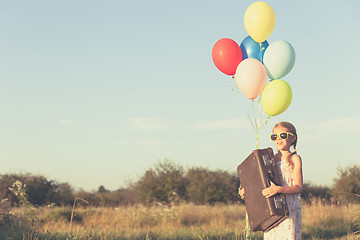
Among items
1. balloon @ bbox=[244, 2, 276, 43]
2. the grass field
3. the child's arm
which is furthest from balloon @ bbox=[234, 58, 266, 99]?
the grass field

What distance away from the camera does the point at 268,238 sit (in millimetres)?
4641

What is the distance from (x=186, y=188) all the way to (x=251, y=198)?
60.3 feet

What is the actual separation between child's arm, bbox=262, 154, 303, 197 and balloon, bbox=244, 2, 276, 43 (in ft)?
9.00

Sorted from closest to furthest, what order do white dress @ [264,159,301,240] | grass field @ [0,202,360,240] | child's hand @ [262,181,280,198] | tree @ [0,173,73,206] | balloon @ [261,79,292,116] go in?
1. child's hand @ [262,181,280,198]
2. white dress @ [264,159,301,240]
3. balloon @ [261,79,292,116]
4. grass field @ [0,202,360,240]
5. tree @ [0,173,73,206]

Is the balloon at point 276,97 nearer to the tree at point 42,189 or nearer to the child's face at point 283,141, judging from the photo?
the child's face at point 283,141

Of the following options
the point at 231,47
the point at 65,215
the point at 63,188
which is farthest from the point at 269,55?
the point at 63,188

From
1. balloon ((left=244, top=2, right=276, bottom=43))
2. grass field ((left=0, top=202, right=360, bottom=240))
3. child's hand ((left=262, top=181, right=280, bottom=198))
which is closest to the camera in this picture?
child's hand ((left=262, top=181, right=280, bottom=198))

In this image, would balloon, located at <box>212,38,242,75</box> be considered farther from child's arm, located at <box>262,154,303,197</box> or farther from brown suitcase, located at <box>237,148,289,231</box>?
child's arm, located at <box>262,154,303,197</box>

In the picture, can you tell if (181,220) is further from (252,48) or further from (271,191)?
(271,191)

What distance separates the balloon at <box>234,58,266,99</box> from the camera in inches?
229

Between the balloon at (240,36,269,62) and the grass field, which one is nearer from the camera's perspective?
the balloon at (240,36,269,62)

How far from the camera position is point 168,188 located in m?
21.7

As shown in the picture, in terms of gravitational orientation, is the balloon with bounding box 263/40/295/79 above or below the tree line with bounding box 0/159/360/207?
above

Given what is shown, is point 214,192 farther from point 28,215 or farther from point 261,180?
point 261,180
